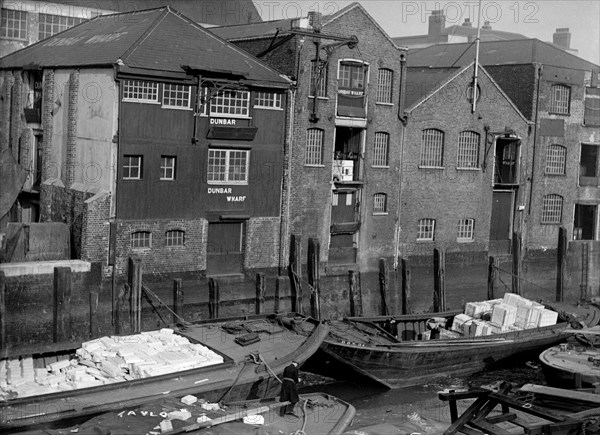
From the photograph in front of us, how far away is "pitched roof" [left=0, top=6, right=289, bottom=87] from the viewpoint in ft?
91.1

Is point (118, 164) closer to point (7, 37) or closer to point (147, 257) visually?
point (147, 257)

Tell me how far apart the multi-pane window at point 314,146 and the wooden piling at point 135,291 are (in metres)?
8.52

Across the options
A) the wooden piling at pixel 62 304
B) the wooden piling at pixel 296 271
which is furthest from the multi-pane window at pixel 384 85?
the wooden piling at pixel 62 304

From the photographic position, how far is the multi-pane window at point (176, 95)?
91.9 ft

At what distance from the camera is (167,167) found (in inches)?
1118

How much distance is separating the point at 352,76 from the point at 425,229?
708 cm

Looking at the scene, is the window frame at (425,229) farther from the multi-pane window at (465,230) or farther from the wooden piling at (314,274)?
the wooden piling at (314,274)

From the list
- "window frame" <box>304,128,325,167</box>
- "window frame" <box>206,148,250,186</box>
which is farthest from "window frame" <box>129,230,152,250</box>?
"window frame" <box>304,128,325,167</box>

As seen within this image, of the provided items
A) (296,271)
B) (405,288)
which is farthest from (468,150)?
(296,271)

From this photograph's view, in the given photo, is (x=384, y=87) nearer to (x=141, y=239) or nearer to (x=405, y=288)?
(x=405, y=288)

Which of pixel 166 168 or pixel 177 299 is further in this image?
pixel 166 168

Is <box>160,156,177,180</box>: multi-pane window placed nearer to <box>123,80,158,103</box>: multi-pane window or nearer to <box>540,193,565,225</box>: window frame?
<box>123,80,158,103</box>: multi-pane window

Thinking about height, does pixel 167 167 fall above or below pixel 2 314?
above

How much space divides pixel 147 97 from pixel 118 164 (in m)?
2.36
